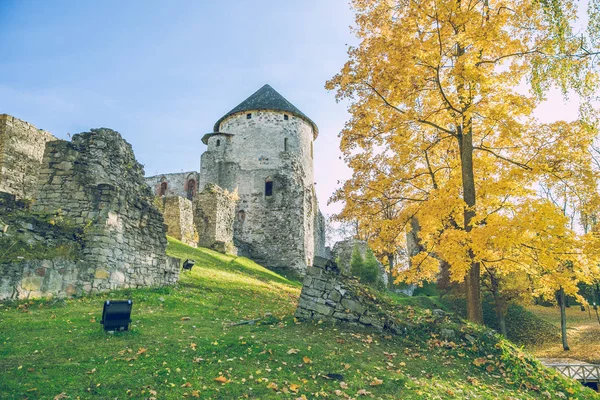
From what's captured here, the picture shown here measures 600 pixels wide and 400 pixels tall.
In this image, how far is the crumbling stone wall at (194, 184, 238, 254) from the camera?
21.8 metres

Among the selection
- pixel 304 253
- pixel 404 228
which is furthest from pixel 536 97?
pixel 304 253

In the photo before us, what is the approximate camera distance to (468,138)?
11297mm

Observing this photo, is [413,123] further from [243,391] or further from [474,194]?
[243,391]

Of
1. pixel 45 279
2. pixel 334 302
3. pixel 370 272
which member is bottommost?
pixel 334 302

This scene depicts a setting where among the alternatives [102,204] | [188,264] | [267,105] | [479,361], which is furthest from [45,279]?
[267,105]

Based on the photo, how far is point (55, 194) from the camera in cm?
969

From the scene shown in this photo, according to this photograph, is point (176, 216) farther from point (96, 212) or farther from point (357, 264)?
point (357, 264)

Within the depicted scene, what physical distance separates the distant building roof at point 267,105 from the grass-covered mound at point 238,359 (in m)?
21.0

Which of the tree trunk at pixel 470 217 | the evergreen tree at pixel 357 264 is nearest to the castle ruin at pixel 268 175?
the evergreen tree at pixel 357 264

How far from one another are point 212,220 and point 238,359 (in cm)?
1634

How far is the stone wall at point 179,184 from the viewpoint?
1383 inches

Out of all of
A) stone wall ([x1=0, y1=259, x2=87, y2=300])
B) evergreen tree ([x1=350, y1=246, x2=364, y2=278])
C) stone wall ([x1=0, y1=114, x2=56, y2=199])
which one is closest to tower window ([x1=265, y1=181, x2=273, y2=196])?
evergreen tree ([x1=350, y1=246, x2=364, y2=278])

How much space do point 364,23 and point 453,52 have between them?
2756 mm

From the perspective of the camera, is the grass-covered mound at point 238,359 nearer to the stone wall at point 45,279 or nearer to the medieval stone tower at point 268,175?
the stone wall at point 45,279
